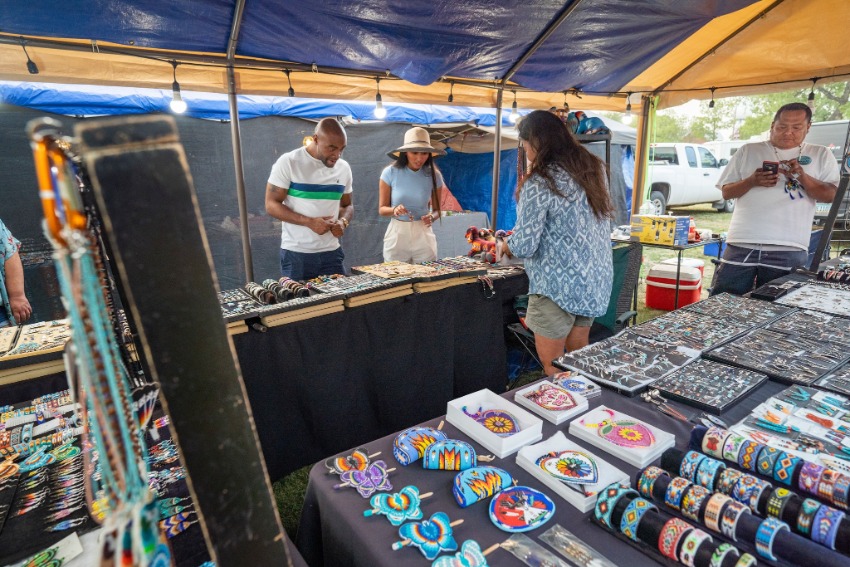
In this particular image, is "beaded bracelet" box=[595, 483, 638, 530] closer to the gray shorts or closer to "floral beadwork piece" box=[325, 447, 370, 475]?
"floral beadwork piece" box=[325, 447, 370, 475]

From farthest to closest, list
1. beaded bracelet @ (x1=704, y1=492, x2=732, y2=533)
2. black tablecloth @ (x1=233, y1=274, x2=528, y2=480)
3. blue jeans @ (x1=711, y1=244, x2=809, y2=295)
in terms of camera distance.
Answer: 1. blue jeans @ (x1=711, y1=244, x2=809, y2=295)
2. black tablecloth @ (x1=233, y1=274, x2=528, y2=480)
3. beaded bracelet @ (x1=704, y1=492, x2=732, y2=533)

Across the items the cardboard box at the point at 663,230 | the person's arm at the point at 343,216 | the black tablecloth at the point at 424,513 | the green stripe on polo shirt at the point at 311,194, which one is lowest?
the black tablecloth at the point at 424,513

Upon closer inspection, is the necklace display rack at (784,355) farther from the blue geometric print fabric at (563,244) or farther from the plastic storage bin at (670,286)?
the plastic storage bin at (670,286)

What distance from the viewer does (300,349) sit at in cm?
236

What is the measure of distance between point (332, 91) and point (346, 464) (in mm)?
3495

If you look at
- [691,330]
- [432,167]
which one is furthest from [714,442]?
[432,167]

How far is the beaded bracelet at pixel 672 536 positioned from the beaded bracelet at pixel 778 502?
8.1 inches

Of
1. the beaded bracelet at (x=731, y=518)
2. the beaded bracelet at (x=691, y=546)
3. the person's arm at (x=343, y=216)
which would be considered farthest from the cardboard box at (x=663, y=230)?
the beaded bracelet at (x=691, y=546)

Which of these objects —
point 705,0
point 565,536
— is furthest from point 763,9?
point 565,536

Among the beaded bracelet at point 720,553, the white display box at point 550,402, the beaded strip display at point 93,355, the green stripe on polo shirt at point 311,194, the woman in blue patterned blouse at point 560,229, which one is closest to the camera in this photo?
the beaded strip display at point 93,355

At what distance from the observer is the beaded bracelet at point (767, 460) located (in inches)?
45.0

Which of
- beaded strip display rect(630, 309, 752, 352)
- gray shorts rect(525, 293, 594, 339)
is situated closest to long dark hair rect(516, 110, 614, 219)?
gray shorts rect(525, 293, 594, 339)

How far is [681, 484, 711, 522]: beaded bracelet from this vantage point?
3.36 ft

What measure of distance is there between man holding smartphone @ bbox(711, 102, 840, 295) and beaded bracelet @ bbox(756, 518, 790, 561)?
8.98 ft
